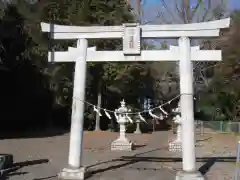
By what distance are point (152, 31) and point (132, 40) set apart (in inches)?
20.4

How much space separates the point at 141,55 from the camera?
8078mm

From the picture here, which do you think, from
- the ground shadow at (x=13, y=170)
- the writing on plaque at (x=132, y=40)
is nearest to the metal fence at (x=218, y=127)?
the ground shadow at (x=13, y=170)

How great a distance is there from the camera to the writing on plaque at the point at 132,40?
8000 mm

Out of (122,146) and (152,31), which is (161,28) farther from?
(122,146)

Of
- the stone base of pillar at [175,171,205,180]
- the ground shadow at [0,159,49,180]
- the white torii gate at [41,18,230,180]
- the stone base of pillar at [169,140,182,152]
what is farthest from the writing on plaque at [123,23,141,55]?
the stone base of pillar at [169,140,182,152]

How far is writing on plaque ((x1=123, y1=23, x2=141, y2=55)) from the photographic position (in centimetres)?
800

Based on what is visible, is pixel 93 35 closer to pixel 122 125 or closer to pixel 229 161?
pixel 229 161

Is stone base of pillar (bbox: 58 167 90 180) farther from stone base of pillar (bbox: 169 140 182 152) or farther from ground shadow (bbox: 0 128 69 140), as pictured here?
ground shadow (bbox: 0 128 69 140)

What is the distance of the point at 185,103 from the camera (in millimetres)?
7758

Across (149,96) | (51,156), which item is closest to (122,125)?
(51,156)

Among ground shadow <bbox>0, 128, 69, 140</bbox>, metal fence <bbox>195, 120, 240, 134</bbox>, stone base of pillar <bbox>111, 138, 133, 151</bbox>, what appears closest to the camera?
stone base of pillar <bbox>111, 138, 133, 151</bbox>

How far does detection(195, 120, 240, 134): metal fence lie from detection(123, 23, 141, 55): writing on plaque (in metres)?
16.8

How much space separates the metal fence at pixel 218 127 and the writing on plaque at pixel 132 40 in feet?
55.2

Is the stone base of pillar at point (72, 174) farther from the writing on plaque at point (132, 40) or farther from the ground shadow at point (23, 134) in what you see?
the ground shadow at point (23, 134)
